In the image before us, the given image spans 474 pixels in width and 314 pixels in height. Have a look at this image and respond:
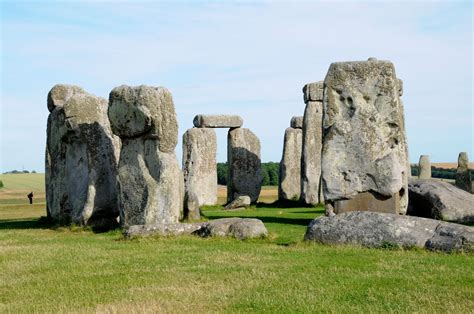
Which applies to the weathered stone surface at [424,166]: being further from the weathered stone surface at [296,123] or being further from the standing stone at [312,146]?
the standing stone at [312,146]

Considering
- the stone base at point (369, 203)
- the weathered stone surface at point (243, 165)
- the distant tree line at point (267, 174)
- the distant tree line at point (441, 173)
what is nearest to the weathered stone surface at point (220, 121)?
the weathered stone surface at point (243, 165)

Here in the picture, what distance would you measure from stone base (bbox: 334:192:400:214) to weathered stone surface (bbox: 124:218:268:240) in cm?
343

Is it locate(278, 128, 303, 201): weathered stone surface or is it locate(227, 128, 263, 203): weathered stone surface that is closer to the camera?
locate(278, 128, 303, 201): weathered stone surface

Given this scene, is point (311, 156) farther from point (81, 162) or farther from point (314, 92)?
point (81, 162)

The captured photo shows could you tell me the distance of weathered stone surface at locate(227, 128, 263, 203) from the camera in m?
31.3

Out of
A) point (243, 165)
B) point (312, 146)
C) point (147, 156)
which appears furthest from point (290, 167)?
point (147, 156)

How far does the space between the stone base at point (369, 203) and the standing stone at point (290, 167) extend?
13121mm

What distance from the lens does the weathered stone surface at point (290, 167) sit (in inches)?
1214

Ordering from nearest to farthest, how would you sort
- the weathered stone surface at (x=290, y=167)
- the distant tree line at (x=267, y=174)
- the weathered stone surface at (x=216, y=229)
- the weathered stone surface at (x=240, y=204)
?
the weathered stone surface at (x=216, y=229) → the weathered stone surface at (x=240, y=204) → the weathered stone surface at (x=290, y=167) → the distant tree line at (x=267, y=174)

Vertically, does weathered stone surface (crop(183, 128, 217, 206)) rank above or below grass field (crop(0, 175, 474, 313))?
above

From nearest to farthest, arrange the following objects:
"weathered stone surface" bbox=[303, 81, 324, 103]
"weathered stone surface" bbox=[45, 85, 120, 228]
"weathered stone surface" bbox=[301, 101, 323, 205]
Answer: "weathered stone surface" bbox=[45, 85, 120, 228], "weathered stone surface" bbox=[301, 101, 323, 205], "weathered stone surface" bbox=[303, 81, 324, 103]

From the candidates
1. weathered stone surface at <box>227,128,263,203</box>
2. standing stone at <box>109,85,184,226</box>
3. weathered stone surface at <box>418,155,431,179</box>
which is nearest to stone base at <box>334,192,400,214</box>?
standing stone at <box>109,85,184,226</box>

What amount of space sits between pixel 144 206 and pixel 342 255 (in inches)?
250

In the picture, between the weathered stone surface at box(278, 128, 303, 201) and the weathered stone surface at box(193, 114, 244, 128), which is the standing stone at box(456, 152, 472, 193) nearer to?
the weathered stone surface at box(278, 128, 303, 201)
